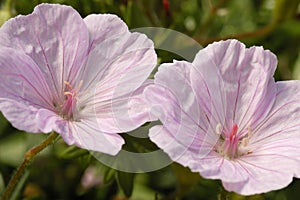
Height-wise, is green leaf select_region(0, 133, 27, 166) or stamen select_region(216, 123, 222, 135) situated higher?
stamen select_region(216, 123, 222, 135)

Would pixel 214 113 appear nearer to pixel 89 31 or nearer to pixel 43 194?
pixel 89 31

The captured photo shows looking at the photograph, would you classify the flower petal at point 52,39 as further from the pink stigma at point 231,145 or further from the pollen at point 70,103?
the pink stigma at point 231,145

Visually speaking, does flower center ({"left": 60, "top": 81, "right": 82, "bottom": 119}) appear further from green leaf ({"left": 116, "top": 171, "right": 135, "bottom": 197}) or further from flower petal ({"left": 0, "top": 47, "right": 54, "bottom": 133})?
green leaf ({"left": 116, "top": 171, "right": 135, "bottom": 197})

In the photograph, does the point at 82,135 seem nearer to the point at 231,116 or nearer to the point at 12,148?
the point at 231,116

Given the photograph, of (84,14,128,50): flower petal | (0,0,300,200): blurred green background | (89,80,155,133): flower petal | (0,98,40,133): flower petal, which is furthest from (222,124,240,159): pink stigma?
A: (0,98,40,133): flower petal

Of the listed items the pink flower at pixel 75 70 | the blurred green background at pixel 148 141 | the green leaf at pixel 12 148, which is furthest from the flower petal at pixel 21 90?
the green leaf at pixel 12 148

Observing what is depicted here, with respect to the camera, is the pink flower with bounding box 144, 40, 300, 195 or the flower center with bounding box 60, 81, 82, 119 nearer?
the pink flower with bounding box 144, 40, 300, 195

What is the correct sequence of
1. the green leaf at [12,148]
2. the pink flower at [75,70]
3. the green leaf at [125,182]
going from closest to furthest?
the pink flower at [75,70]
the green leaf at [125,182]
the green leaf at [12,148]
